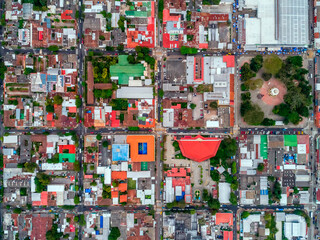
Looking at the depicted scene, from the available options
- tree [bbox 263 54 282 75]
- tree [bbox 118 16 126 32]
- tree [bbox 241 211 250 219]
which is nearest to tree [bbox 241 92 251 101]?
tree [bbox 263 54 282 75]

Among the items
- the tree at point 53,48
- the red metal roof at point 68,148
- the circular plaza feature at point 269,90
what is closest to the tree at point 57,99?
the red metal roof at point 68,148

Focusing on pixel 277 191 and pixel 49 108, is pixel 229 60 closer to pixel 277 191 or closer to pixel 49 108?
pixel 277 191

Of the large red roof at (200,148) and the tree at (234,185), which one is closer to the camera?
the tree at (234,185)

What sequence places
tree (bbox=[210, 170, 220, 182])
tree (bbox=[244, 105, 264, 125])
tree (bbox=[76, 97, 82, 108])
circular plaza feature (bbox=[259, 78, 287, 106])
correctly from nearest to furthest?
tree (bbox=[244, 105, 264, 125]), tree (bbox=[76, 97, 82, 108]), tree (bbox=[210, 170, 220, 182]), circular plaza feature (bbox=[259, 78, 287, 106])

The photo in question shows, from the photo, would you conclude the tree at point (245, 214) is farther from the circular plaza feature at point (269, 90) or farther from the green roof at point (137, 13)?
the green roof at point (137, 13)

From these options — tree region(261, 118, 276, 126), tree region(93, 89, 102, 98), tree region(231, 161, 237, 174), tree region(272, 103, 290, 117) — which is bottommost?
tree region(231, 161, 237, 174)

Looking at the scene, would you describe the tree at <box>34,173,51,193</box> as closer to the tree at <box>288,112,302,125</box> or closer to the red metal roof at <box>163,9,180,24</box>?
the red metal roof at <box>163,9,180,24</box>

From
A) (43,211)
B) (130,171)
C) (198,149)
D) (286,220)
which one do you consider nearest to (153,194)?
(130,171)
